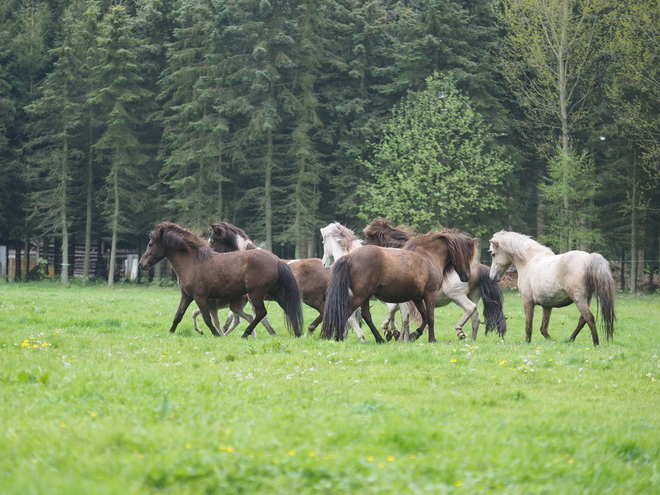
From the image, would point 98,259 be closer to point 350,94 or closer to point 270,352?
point 350,94

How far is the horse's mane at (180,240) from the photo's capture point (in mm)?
14398

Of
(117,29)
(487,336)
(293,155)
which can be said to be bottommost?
(487,336)

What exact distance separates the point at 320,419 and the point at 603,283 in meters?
8.75

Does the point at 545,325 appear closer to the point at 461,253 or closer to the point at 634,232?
the point at 461,253

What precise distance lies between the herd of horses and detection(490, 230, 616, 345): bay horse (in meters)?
0.02

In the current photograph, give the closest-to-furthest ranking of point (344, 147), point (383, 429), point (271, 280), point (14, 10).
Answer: point (383, 429) → point (271, 280) → point (344, 147) → point (14, 10)

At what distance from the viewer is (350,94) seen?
4509cm

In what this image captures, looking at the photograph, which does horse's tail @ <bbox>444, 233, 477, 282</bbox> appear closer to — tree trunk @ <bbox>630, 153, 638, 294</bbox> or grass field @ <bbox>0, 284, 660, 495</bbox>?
grass field @ <bbox>0, 284, 660, 495</bbox>

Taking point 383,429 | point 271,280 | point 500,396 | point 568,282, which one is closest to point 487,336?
point 568,282

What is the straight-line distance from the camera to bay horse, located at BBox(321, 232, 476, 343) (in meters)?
12.9

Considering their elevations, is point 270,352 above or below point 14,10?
below

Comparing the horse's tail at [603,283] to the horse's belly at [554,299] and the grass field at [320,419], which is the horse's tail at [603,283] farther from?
the grass field at [320,419]

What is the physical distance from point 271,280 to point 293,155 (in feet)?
94.3

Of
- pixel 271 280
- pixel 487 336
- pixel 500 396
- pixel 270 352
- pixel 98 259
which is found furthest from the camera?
pixel 98 259
